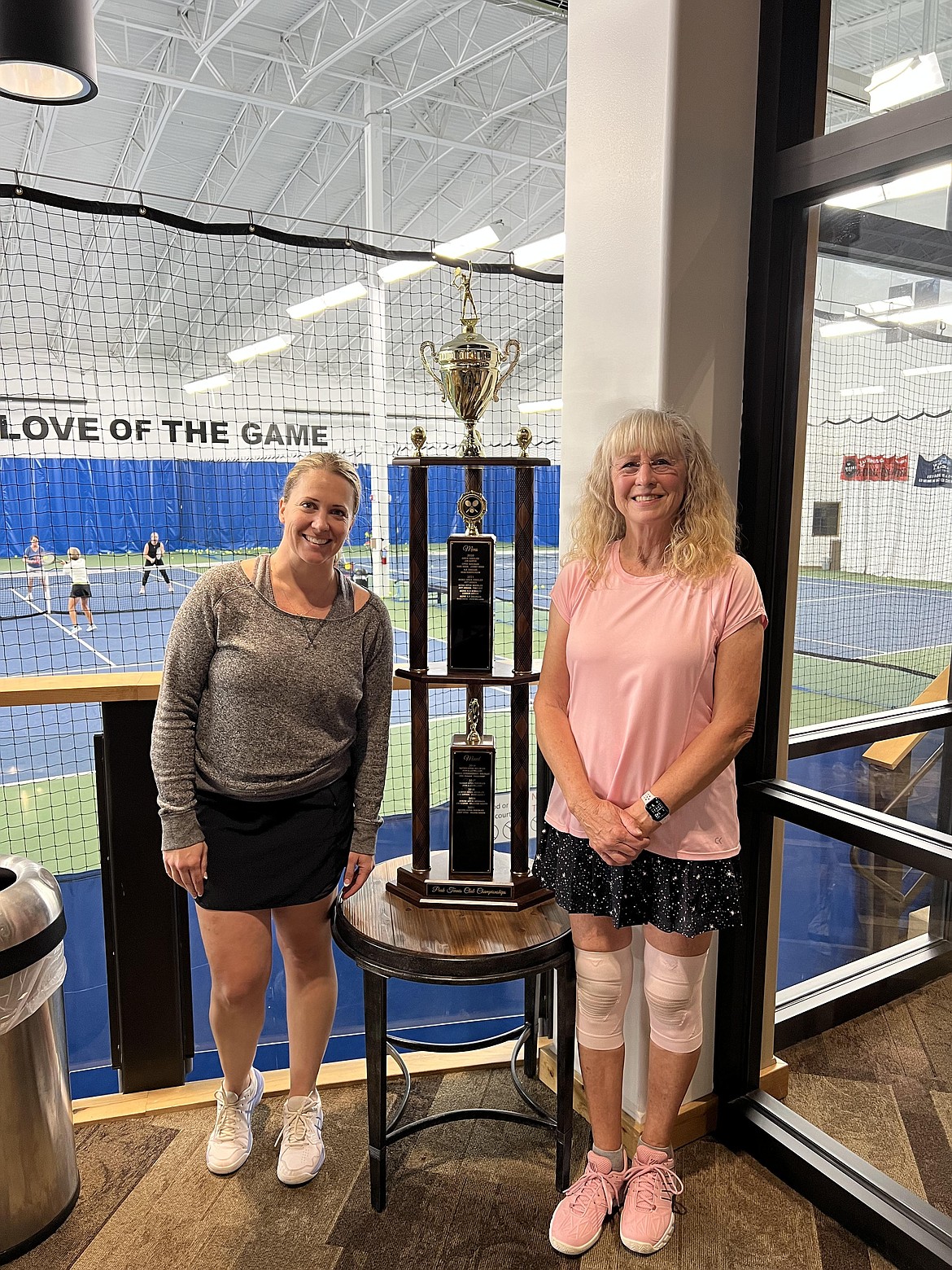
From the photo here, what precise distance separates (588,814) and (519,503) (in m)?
Answer: 0.67

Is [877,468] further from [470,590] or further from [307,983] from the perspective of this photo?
[307,983]

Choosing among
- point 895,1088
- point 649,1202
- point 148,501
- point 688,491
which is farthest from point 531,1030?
point 148,501

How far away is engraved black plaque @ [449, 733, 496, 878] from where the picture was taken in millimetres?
1903

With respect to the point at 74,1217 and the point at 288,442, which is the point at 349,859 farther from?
the point at 288,442

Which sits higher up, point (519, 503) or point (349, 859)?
point (519, 503)

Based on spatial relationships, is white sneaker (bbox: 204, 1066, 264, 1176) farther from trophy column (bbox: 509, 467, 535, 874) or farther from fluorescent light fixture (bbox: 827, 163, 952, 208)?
fluorescent light fixture (bbox: 827, 163, 952, 208)

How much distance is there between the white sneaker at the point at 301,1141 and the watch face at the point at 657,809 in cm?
108

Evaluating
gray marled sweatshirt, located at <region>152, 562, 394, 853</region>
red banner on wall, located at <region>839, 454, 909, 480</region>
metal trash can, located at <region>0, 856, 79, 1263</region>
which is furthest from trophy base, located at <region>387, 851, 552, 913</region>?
red banner on wall, located at <region>839, 454, 909, 480</region>

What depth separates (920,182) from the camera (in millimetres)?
1596

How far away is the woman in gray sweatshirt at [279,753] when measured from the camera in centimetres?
173

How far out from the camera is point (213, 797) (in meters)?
1.78

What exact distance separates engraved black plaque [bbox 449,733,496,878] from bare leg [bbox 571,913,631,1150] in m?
0.27

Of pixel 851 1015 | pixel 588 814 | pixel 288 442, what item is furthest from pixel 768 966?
pixel 288 442

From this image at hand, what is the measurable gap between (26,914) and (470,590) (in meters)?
1.10
